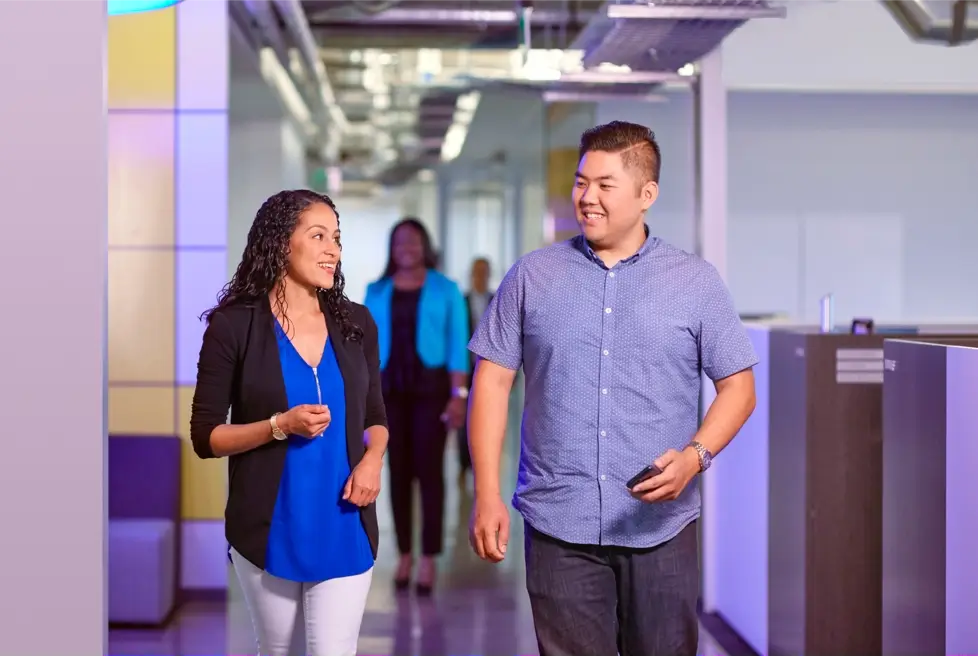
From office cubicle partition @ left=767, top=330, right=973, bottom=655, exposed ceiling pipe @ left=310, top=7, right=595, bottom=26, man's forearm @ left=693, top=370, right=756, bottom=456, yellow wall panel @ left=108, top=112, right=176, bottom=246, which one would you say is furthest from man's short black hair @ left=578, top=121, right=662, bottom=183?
exposed ceiling pipe @ left=310, top=7, right=595, bottom=26

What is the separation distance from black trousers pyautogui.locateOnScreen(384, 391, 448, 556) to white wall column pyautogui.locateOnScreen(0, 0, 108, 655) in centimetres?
356

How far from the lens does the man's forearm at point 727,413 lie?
275cm

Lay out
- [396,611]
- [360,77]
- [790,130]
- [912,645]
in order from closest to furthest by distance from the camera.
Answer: [912,645] < [396,611] < [790,130] < [360,77]

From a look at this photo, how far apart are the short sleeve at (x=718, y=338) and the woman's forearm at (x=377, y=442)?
762 millimetres

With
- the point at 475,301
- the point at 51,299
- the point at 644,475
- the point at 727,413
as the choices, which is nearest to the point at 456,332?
the point at 727,413

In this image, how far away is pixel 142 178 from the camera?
5.83m

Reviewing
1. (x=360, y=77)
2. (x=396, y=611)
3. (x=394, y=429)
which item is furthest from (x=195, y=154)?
(x=360, y=77)

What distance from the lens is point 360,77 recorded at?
10.8m

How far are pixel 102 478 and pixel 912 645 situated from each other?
8.88 feet

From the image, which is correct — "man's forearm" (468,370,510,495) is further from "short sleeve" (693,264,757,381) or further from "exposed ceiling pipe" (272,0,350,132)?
"exposed ceiling pipe" (272,0,350,132)

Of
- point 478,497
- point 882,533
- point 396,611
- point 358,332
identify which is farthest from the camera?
point 396,611

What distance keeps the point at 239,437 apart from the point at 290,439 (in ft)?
0.37

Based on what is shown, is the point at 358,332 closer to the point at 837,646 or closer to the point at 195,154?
the point at 837,646

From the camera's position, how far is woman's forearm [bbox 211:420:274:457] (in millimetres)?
2789
